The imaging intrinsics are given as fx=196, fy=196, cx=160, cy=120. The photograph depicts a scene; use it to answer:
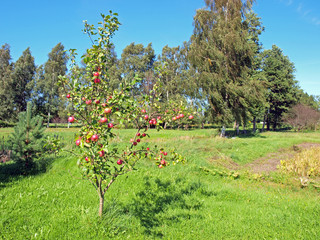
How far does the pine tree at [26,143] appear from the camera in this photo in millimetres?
6137

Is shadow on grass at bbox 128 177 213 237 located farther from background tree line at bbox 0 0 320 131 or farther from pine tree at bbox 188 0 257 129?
pine tree at bbox 188 0 257 129

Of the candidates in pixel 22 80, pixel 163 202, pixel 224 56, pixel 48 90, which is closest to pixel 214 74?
pixel 224 56

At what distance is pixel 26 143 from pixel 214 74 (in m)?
15.8

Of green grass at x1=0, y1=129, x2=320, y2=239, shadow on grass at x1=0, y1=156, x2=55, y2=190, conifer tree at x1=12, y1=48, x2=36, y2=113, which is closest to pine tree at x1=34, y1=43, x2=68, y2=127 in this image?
conifer tree at x1=12, y1=48, x2=36, y2=113

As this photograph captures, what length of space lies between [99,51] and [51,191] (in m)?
3.97

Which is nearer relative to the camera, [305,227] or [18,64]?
[305,227]

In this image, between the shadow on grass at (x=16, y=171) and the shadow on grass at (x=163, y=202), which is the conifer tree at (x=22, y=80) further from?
the shadow on grass at (x=163, y=202)

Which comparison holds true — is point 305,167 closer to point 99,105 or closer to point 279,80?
point 99,105

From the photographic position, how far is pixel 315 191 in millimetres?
5711

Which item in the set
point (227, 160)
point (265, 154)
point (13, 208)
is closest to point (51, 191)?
point (13, 208)

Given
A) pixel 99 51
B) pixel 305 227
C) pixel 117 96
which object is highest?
pixel 99 51

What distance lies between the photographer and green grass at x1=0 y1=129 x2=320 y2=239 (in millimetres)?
3441

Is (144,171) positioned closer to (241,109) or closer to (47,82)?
(241,109)

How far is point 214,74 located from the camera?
18062 mm
